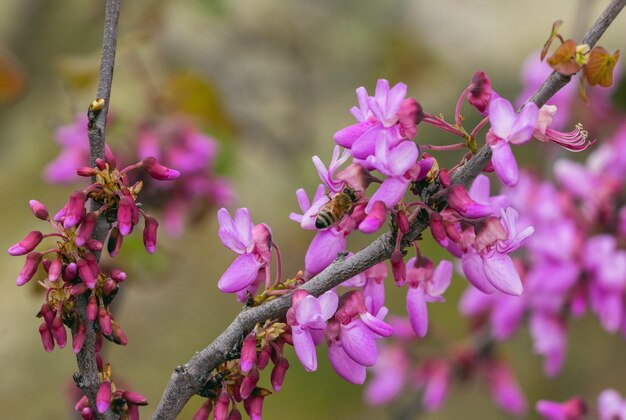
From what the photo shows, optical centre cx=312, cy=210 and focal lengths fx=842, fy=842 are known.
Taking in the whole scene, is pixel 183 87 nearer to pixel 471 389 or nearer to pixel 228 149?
pixel 228 149

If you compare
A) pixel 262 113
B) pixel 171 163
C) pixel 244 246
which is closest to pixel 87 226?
pixel 244 246

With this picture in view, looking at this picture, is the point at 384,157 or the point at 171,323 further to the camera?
the point at 171,323

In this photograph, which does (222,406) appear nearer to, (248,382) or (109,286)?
(248,382)

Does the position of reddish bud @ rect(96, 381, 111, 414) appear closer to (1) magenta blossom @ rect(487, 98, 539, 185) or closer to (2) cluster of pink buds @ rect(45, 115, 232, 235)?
(1) magenta blossom @ rect(487, 98, 539, 185)

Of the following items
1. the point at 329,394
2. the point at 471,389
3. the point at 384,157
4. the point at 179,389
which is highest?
the point at 384,157

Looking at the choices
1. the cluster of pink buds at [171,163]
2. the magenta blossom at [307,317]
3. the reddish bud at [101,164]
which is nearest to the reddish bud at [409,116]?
the magenta blossom at [307,317]

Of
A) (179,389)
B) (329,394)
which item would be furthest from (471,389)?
(179,389)

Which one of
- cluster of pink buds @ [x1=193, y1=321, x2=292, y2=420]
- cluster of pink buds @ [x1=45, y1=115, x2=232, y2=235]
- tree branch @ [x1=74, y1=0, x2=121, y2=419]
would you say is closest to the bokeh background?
cluster of pink buds @ [x1=45, y1=115, x2=232, y2=235]
